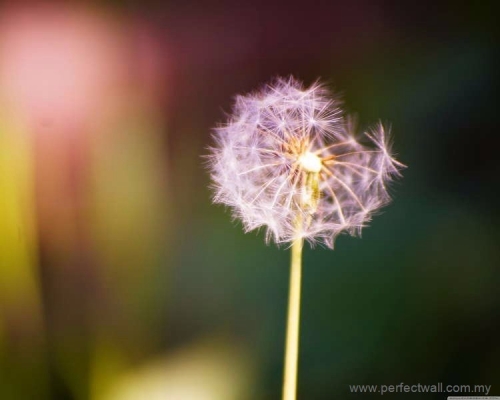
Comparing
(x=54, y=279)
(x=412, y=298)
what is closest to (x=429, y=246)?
(x=412, y=298)

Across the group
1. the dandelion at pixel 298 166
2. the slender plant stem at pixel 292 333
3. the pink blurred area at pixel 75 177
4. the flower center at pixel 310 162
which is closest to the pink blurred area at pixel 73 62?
the pink blurred area at pixel 75 177

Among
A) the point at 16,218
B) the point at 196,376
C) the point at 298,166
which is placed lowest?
the point at 196,376

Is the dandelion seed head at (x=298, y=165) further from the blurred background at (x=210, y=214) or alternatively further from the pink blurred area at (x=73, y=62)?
the pink blurred area at (x=73, y=62)

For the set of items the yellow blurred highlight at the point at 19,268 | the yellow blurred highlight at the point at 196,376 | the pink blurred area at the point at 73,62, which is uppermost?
the pink blurred area at the point at 73,62

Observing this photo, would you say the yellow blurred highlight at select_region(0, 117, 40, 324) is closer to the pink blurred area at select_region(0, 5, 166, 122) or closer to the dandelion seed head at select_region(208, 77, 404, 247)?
the pink blurred area at select_region(0, 5, 166, 122)

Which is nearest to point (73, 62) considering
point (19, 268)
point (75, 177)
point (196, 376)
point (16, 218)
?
point (75, 177)

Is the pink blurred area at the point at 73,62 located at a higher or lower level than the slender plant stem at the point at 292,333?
higher

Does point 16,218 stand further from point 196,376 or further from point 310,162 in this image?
point 310,162
